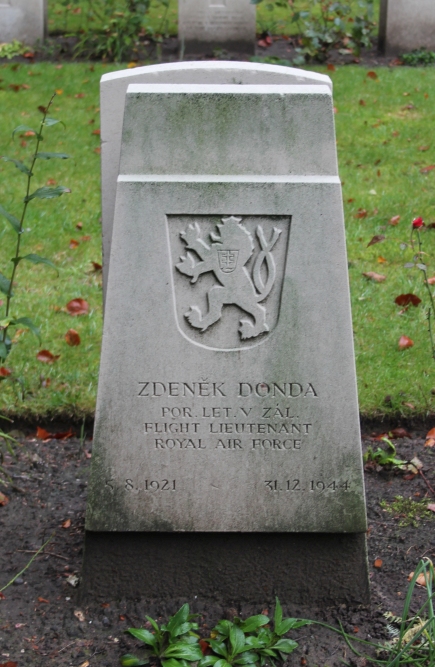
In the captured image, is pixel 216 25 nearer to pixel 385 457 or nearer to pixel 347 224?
pixel 347 224

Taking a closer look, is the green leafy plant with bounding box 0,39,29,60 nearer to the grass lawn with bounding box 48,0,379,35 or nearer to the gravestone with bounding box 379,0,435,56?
the grass lawn with bounding box 48,0,379,35

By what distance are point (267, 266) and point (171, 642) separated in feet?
3.85

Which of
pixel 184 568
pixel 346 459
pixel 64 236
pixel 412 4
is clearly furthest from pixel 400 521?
pixel 412 4

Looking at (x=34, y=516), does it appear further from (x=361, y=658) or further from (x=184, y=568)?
(x=361, y=658)

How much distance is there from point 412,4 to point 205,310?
7.73 metres

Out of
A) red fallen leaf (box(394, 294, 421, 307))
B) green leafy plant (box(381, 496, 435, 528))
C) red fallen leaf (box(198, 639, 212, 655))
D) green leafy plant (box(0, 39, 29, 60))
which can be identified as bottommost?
green leafy plant (box(0, 39, 29, 60))

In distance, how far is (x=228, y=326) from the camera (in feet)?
8.97

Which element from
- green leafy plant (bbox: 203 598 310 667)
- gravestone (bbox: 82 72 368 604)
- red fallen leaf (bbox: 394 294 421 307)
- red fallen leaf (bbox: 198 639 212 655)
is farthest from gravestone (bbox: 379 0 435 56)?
red fallen leaf (bbox: 198 639 212 655)

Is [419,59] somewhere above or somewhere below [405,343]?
below

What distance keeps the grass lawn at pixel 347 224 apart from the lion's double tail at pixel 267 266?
56.3 inches

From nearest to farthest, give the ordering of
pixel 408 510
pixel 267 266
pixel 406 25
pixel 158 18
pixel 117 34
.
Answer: pixel 267 266 → pixel 408 510 → pixel 117 34 → pixel 406 25 → pixel 158 18

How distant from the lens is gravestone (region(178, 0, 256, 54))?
30.8 ft

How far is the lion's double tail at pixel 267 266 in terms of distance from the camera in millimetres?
2672

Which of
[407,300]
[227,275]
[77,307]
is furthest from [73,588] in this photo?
[407,300]
